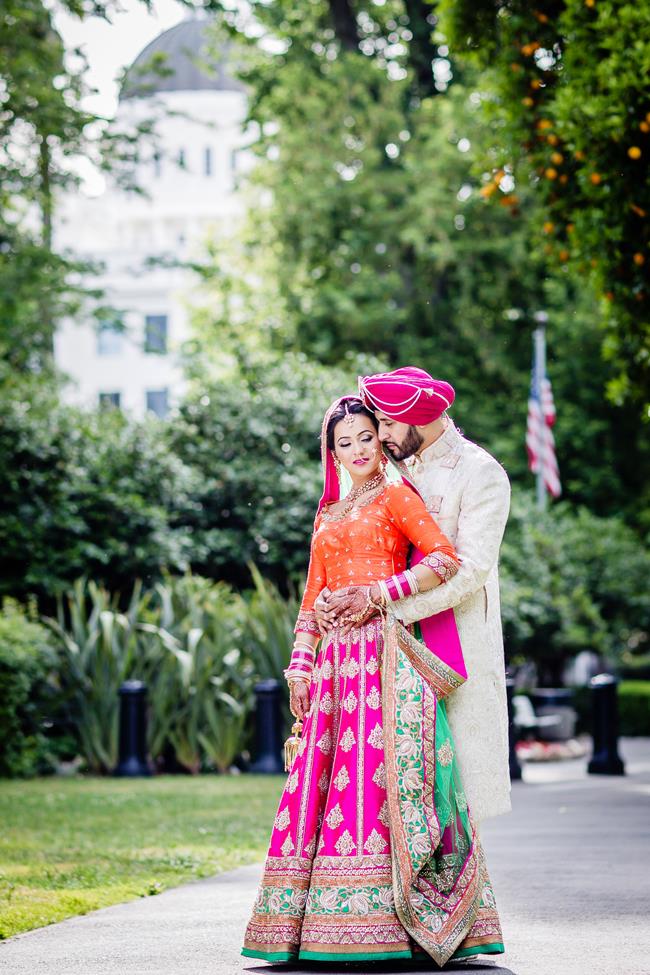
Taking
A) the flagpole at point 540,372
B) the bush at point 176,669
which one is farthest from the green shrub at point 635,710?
the bush at point 176,669

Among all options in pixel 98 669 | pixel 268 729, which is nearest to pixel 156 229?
pixel 98 669

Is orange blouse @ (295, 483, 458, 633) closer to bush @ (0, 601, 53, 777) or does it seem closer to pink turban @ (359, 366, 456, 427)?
pink turban @ (359, 366, 456, 427)

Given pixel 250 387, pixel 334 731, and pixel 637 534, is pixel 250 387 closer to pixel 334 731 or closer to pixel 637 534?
pixel 637 534

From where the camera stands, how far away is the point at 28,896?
285 inches

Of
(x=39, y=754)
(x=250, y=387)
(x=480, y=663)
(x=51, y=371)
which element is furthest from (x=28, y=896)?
(x=51, y=371)

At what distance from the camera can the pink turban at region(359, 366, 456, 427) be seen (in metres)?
5.88

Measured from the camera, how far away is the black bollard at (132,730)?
1513 cm

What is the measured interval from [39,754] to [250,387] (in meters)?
8.02

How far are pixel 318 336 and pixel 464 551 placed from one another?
24.9 meters

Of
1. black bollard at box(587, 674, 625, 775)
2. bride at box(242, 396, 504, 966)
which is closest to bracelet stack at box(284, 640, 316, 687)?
bride at box(242, 396, 504, 966)

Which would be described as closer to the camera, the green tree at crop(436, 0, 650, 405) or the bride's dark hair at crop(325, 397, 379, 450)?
the bride's dark hair at crop(325, 397, 379, 450)

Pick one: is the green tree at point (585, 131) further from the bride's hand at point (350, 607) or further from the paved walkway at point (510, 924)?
the bride's hand at point (350, 607)

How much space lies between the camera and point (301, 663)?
19.5ft

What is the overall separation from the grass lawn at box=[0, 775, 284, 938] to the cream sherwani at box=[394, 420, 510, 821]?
2.02 metres
